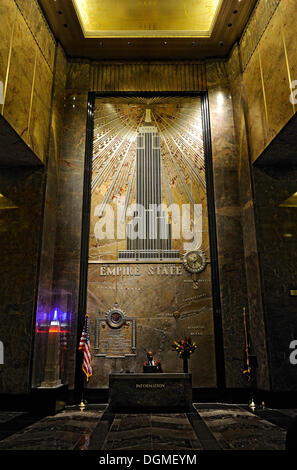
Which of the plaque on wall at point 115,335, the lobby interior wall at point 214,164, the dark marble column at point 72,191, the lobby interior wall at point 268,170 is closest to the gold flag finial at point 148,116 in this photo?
the lobby interior wall at point 214,164

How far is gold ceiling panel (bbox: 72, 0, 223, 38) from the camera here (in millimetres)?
8883

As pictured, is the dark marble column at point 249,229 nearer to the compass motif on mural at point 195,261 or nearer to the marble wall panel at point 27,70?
the compass motif on mural at point 195,261

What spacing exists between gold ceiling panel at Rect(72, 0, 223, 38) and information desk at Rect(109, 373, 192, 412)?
8275 millimetres

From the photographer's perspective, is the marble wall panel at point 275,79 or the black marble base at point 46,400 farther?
the marble wall panel at point 275,79

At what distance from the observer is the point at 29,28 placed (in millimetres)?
7273

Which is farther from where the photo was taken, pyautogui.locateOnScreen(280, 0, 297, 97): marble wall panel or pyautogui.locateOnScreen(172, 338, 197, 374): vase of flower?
pyautogui.locateOnScreen(172, 338, 197, 374): vase of flower

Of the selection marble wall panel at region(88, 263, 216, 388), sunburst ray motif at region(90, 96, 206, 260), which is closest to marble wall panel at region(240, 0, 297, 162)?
sunburst ray motif at region(90, 96, 206, 260)

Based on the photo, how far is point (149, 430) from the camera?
498cm

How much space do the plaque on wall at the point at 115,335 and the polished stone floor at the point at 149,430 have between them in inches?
53.4

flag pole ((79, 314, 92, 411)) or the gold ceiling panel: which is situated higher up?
the gold ceiling panel

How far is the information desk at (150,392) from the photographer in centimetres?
637

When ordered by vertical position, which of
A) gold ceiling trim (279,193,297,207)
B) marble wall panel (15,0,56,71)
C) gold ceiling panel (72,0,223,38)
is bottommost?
gold ceiling trim (279,193,297,207)

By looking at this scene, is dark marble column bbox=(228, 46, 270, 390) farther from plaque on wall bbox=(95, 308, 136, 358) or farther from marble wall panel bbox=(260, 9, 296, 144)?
plaque on wall bbox=(95, 308, 136, 358)

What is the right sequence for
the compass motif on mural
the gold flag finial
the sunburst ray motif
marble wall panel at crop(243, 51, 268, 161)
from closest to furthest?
marble wall panel at crop(243, 51, 268, 161), the compass motif on mural, the sunburst ray motif, the gold flag finial
